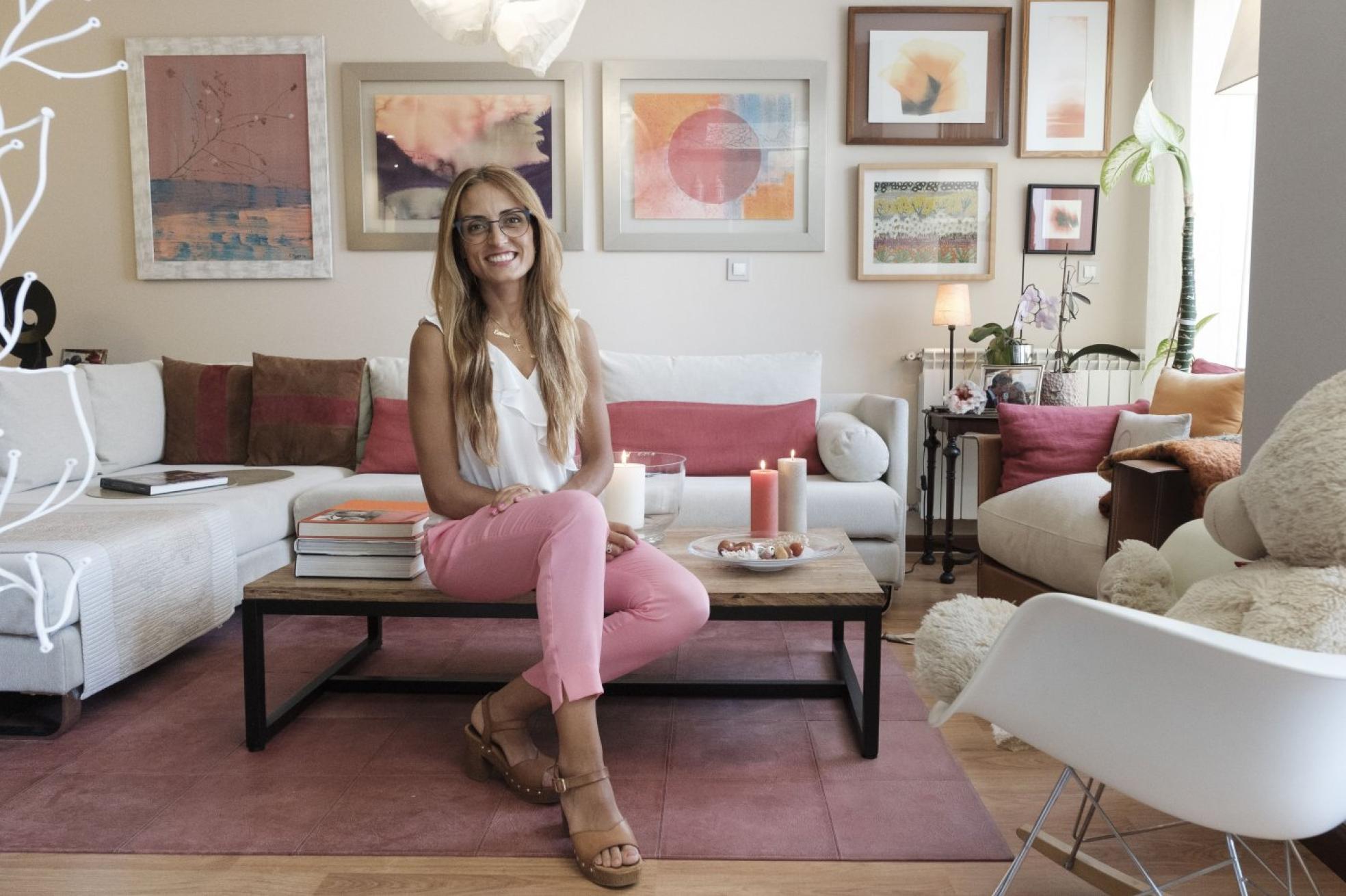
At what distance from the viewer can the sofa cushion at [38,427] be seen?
303cm

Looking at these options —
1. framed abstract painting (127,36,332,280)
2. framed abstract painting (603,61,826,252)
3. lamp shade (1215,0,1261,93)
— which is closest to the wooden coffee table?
lamp shade (1215,0,1261,93)

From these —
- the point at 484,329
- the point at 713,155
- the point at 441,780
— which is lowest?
the point at 441,780

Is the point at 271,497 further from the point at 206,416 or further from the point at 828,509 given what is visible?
the point at 828,509

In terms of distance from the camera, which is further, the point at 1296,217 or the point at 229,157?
the point at 229,157

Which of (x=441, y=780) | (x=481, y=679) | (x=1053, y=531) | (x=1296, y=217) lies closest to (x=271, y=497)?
(x=481, y=679)

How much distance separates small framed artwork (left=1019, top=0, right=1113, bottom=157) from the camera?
3904 millimetres

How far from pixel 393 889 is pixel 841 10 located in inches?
139

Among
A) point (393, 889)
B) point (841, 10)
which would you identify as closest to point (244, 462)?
point (393, 889)

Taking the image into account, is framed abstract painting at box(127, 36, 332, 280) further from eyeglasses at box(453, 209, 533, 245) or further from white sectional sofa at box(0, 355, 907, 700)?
eyeglasses at box(453, 209, 533, 245)

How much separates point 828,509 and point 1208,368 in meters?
1.32

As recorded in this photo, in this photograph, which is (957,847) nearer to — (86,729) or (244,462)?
(86,729)

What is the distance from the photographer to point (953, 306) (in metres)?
3.78

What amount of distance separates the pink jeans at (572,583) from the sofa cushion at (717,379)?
5.72 feet

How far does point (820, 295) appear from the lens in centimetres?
405
